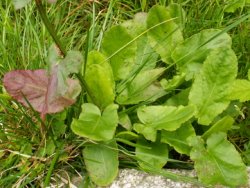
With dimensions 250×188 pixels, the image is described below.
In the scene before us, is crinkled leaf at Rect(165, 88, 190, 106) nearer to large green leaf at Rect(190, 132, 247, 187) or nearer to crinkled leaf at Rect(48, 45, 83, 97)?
large green leaf at Rect(190, 132, 247, 187)

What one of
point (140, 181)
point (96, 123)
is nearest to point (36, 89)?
point (96, 123)

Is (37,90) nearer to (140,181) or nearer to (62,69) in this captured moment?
(62,69)

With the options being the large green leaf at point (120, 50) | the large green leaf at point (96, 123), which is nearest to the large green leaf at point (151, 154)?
the large green leaf at point (96, 123)

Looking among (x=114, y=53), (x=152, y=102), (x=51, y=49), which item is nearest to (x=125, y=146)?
(x=152, y=102)

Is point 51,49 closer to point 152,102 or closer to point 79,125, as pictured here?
point 79,125

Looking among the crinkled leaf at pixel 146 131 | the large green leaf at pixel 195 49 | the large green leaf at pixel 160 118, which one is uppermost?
the large green leaf at pixel 195 49

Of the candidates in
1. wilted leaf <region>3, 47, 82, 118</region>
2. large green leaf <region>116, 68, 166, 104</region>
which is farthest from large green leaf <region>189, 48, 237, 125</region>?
wilted leaf <region>3, 47, 82, 118</region>

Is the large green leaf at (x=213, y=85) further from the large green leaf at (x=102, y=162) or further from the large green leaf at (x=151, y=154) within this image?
the large green leaf at (x=102, y=162)
